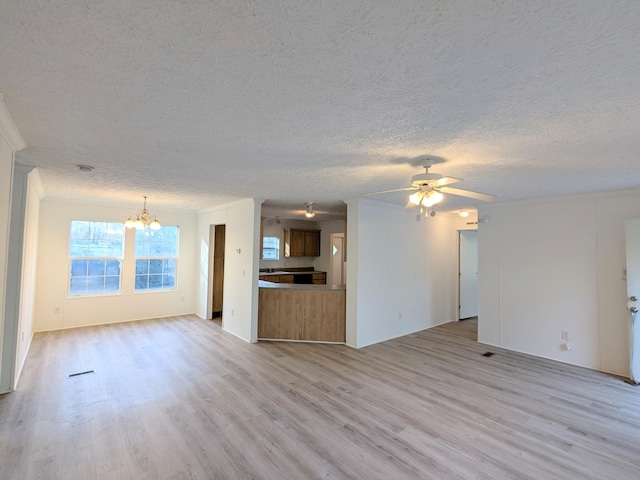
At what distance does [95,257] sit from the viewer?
5.88 metres

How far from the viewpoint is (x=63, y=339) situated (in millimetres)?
Answer: 4934

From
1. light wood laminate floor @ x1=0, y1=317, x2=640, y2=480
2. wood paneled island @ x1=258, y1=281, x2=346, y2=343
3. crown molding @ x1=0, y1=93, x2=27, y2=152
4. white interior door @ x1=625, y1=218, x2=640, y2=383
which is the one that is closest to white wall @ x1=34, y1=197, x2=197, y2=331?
light wood laminate floor @ x1=0, y1=317, x2=640, y2=480

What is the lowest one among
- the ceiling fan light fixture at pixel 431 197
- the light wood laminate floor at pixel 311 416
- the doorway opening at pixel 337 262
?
the light wood laminate floor at pixel 311 416

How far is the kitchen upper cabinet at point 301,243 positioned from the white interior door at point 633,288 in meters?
6.64

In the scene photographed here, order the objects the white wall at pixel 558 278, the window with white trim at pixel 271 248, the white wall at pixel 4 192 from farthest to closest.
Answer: the window with white trim at pixel 271 248 → the white wall at pixel 558 278 → the white wall at pixel 4 192

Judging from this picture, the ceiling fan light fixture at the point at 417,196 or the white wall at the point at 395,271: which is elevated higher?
the ceiling fan light fixture at the point at 417,196

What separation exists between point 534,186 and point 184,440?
4.62 m

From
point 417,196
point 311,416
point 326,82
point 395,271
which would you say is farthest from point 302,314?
point 326,82

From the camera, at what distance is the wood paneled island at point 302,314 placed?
5.07 meters

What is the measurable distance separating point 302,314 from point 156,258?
146 inches

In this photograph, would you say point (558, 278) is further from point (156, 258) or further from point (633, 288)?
point (156, 258)

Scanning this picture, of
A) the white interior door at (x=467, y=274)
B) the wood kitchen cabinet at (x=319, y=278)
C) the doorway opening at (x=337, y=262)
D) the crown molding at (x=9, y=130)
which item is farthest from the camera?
the doorway opening at (x=337, y=262)

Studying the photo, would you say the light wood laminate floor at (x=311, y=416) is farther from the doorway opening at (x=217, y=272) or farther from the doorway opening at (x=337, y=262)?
the doorway opening at (x=337, y=262)

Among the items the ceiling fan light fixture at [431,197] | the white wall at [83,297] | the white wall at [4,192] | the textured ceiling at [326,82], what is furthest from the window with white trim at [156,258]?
the ceiling fan light fixture at [431,197]
